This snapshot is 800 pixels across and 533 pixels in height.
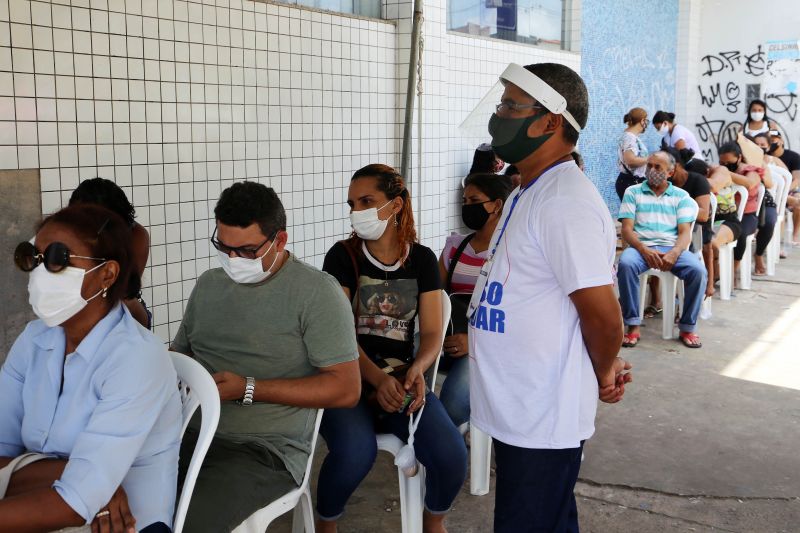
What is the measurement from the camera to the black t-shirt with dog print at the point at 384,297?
3.11m

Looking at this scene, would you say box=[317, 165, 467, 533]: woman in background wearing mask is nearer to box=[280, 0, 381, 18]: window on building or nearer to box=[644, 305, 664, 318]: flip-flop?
box=[280, 0, 381, 18]: window on building

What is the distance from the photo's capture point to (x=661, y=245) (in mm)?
6105

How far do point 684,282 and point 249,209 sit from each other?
4455 millimetres

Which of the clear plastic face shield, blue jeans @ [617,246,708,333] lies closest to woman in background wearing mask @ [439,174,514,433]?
the clear plastic face shield

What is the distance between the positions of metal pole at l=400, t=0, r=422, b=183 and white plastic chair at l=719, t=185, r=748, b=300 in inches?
133

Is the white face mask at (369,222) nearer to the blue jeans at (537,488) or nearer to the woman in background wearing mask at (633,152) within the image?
the blue jeans at (537,488)

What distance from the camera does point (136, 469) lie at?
6.45ft

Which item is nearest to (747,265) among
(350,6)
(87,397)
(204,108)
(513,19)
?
(513,19)

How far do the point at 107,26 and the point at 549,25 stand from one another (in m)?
5.40

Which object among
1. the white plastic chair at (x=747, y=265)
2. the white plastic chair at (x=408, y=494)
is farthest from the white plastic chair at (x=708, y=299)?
the white plastic chair at (x=408, y=494)

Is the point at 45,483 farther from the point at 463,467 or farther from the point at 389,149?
the point at 389,149

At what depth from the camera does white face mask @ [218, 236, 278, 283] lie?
244 cm

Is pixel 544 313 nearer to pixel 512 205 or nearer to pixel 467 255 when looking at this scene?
pixel 512 205

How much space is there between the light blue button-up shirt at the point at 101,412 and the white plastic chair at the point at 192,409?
0.04m
